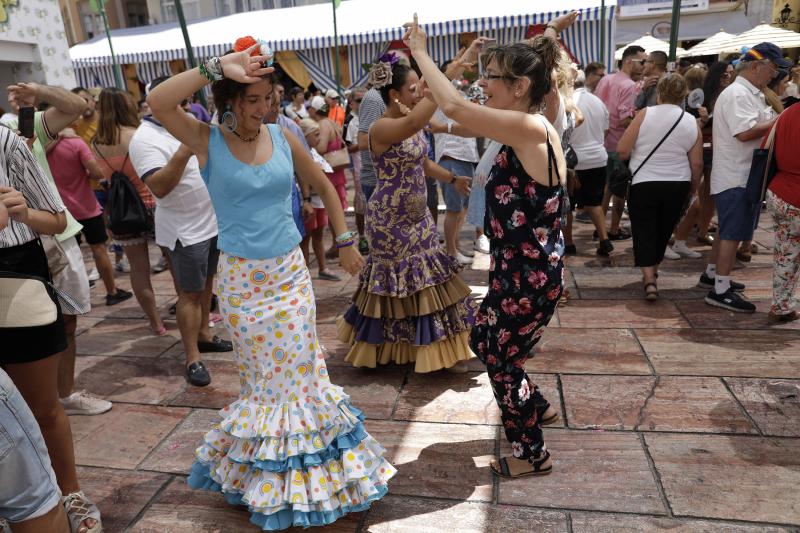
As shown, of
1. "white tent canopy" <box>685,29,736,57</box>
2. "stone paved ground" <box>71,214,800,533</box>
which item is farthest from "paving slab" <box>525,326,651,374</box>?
"white tent canopy" <box>685,29,736,57</box>

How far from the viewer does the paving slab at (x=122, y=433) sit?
2.99 metres

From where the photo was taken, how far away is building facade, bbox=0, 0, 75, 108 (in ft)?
32.1

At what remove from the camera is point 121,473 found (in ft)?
9.34

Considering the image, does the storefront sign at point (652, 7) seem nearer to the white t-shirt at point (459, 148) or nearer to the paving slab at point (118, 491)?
the white t-shirt at point (459, 148)

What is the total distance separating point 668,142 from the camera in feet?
15.1

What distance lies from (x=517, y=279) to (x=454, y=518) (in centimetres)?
106

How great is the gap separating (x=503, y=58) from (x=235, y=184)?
1187mm

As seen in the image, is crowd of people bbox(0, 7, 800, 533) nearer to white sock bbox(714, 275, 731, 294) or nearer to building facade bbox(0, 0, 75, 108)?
white sock bbox(714, 275, 731, 294)

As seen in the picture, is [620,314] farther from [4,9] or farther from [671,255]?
[4,9]

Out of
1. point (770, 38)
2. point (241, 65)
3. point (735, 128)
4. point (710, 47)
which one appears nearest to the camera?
point (241, 65)

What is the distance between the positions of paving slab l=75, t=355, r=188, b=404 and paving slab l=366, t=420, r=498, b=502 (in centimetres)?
150

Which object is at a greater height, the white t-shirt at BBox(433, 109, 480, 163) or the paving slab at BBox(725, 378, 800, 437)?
the white t-shirt at BBox(433, 109, 480, 163)

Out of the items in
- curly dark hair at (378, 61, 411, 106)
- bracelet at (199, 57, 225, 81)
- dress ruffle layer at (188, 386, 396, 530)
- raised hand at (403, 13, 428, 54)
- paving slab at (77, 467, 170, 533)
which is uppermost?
raised hand at (403, 13, 428, 54)

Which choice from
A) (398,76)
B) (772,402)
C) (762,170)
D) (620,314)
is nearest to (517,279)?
(398,76)
